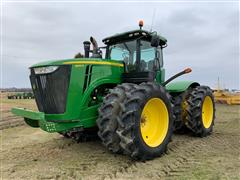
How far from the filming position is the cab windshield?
6.06m

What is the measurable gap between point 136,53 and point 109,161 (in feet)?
8.25

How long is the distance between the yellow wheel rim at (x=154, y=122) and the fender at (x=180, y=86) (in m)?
1.80

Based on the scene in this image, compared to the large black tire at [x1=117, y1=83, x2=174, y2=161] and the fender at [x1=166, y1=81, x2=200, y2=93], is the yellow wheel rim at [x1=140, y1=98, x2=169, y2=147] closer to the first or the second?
the large black tire at [x1=117, y1=83, x2=174, y2=161]

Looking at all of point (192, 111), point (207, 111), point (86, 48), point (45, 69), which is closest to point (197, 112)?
point (192, 111)

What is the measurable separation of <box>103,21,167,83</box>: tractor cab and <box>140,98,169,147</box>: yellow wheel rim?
2.48 ft

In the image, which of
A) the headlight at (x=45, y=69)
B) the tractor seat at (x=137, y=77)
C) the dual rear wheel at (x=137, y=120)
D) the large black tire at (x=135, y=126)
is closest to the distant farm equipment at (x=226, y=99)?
the tractor seat at (x=137, y=77)

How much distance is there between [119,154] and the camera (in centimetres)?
514

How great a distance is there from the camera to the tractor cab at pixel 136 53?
19.1 feet

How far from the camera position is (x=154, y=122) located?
534 cm

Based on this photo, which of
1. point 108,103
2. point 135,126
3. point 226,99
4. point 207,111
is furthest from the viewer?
point 226,99

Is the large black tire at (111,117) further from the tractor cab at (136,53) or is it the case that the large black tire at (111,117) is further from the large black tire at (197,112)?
the large black tire at (197,112)

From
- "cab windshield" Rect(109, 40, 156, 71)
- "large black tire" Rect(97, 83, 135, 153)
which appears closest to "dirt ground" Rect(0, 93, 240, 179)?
"large black tire" Rect(97, 83, 135, 153)

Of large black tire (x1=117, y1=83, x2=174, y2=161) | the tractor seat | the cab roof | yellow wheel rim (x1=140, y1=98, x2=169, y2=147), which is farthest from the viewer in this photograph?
the cab roof

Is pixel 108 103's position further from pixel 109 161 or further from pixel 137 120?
pixel 109 161
